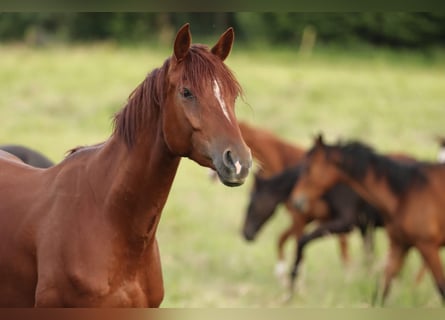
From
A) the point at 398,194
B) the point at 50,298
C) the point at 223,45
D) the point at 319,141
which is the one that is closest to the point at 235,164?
the point at 223,45

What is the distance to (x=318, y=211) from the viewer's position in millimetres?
A: 10211

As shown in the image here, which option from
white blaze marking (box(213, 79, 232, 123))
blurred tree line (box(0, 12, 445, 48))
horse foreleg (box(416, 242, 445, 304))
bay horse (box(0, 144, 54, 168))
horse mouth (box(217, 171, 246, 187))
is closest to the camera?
horse mouth (box(217, 171, 246, 187))

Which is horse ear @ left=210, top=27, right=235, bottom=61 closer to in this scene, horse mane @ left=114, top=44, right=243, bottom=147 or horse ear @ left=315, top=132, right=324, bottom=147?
horse mane @ left=114, top=44, right=243, bottom=147

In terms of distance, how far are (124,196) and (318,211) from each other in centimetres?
688

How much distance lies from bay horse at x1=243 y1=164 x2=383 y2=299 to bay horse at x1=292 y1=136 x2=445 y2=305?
0.64m

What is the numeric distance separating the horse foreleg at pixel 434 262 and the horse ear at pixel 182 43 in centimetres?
542

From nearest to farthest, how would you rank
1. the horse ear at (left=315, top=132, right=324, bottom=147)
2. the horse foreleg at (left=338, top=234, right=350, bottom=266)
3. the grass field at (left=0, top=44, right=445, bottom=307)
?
the horse ear at (left=315, top=132, right=324, bottom=147), the grass field at (left=0, top=44, right=445, bottom=307), the horse foreleg at (left=338, top=234, right=350, bottom=266)

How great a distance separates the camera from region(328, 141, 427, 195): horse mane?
8.67m

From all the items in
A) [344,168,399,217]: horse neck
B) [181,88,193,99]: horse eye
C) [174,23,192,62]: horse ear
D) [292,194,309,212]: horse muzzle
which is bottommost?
[292,194,309,212]: horse muzzle

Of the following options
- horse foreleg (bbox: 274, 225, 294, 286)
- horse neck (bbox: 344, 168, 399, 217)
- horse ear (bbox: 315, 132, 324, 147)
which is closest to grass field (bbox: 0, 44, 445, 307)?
horse foreleg (bbox: 274, 225, 294, 286)

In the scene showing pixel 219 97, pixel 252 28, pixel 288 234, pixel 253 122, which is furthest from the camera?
pixel 252 28

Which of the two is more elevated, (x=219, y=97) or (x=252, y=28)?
(x=252, y=28)

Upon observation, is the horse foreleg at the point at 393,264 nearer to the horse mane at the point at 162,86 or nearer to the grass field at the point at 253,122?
the grass field at the point at 253,122

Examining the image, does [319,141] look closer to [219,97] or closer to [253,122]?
[219,97]
